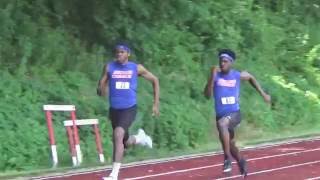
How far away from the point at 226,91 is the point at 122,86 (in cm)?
187

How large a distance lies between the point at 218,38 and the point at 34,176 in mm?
13102

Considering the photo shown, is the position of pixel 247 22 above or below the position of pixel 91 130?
above

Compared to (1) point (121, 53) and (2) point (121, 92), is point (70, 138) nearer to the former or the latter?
(2) point (121, 92)

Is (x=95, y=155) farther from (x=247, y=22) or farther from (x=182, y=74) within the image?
(x=247, y=22)

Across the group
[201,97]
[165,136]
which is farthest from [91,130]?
[201,97]

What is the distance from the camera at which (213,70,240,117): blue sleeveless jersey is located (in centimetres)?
1223

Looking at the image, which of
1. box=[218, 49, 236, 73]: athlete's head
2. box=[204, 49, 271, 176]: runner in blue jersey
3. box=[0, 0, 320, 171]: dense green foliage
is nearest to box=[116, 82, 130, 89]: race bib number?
box=[204, 49, 271, 176]: runner in blue jersey

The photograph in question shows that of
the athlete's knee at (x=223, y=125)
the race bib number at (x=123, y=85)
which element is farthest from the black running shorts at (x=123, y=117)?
the athlete's knee at (x=223, y=125)

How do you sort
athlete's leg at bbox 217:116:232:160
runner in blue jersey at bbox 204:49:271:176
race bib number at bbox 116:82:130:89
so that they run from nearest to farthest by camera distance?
race bib number at bbox 116:82:130:89, athlete's leg at bbox 217:116:232:160, runner in blue jersey at bbox 204:49:271:176

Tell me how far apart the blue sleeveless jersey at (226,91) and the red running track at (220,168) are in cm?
114

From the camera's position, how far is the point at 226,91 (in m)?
12.2

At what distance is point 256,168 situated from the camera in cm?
1383

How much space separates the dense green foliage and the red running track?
1.53m

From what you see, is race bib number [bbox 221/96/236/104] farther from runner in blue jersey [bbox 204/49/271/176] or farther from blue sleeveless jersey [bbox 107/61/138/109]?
blue sleeveless jersey [bbox 107/61/138/109]
